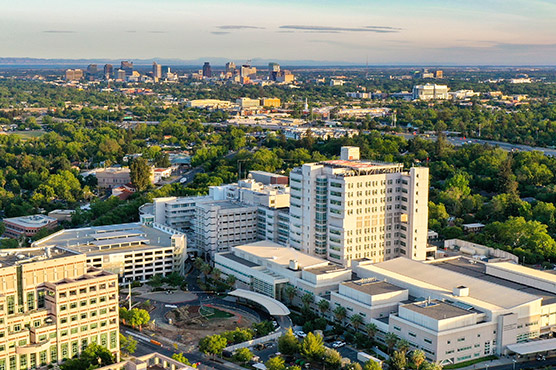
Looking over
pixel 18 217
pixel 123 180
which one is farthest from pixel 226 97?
pixel 18 217

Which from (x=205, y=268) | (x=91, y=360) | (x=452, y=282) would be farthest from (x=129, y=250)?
(x=452, y=282)

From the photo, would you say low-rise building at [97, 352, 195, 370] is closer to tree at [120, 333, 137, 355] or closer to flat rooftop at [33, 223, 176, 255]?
tree at [120, 333, 137, 355]

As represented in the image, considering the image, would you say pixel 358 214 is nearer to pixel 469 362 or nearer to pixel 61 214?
pixel 469 362

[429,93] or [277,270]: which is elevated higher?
[429,93]

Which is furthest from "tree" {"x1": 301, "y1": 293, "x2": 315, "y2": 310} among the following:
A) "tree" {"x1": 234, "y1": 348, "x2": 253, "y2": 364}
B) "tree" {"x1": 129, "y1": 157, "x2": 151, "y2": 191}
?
"tree" {"x1": 129, "y1": 157, "x2": 151, "y2": 191}

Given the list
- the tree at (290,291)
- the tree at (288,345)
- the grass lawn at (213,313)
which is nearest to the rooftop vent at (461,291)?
the tree at (288,345)

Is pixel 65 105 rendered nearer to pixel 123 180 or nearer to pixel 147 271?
pixel 123 180
